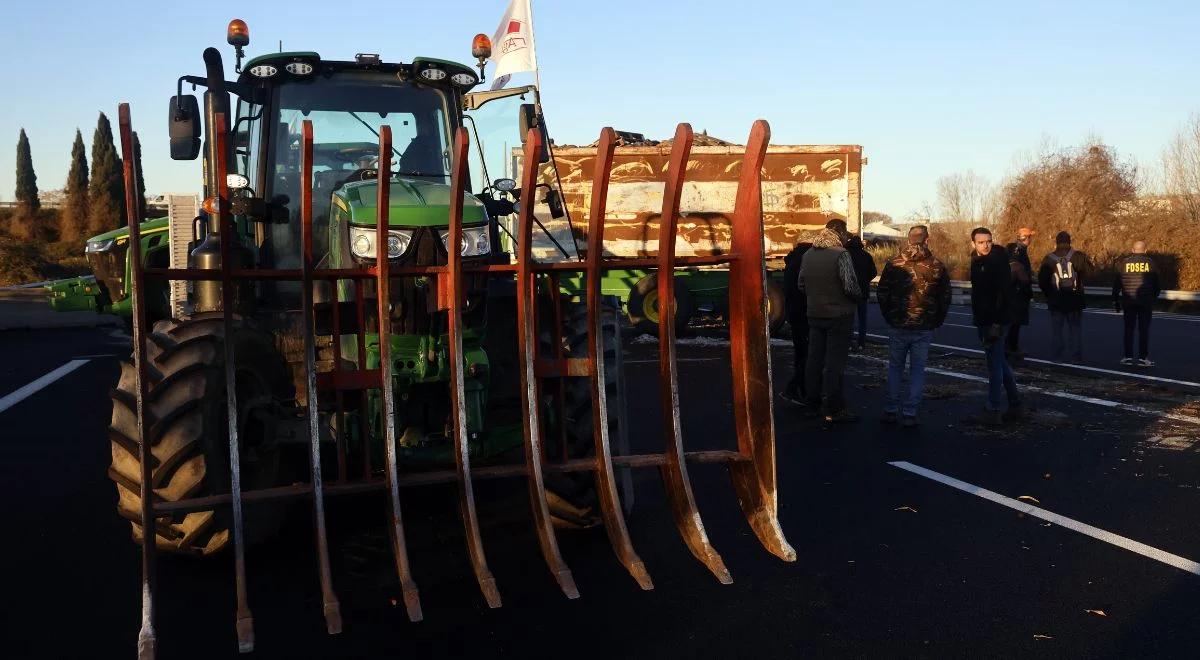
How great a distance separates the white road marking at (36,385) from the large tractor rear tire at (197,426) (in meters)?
7.14

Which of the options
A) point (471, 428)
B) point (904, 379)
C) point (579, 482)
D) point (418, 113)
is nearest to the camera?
point (471, 428)

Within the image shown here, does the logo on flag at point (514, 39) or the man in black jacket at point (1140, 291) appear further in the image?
the man in black jacket at point (1140, 291)

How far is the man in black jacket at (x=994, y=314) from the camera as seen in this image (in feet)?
31.2

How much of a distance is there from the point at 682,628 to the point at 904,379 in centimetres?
850

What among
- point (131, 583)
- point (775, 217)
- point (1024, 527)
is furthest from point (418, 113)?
point (775, 217)

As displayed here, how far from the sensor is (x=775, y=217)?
655 inches

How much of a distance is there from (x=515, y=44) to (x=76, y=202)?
45062 mm

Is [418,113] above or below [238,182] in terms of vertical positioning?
above

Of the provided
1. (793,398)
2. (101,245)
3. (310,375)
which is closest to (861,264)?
(793,398)

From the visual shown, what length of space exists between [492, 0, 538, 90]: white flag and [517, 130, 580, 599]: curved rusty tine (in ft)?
29.4

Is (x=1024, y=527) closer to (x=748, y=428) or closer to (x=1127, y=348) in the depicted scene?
(x=748, y=428)

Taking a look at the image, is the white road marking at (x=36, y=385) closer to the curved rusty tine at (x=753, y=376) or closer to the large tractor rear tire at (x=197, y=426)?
the large tractor rear tire at (x=197, y=426)

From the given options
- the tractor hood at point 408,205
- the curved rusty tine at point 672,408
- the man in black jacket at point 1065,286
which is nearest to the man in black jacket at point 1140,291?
the man in black jacket at point 1065,286

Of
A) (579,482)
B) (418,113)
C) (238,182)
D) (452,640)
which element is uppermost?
(418,113)
